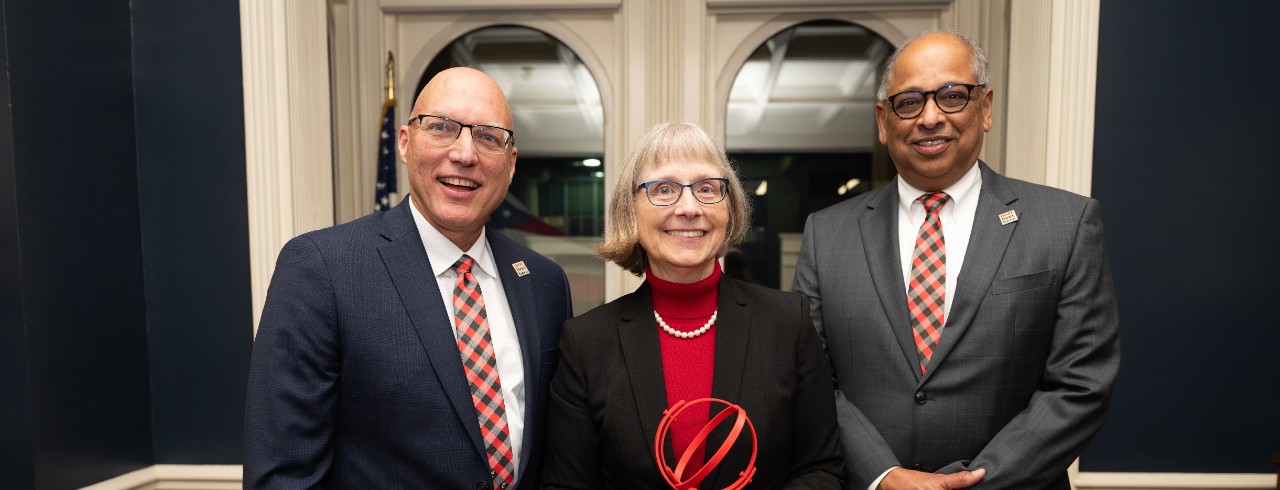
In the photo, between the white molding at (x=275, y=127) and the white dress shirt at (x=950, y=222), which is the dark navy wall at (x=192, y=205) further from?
the white dress shirt at (x=950, y=222)

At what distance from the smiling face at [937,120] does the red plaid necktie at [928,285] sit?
90mm

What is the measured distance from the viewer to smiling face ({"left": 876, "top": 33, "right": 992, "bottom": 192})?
146cm

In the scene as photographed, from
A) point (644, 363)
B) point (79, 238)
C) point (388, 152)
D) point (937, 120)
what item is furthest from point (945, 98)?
point (79, 238)

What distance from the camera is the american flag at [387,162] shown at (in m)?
2.88

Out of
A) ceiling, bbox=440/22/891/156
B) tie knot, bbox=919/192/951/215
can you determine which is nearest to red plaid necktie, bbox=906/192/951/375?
tie knot, bbox=919/192/951/215

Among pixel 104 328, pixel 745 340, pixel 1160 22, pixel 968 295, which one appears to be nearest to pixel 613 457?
pixel 745 340

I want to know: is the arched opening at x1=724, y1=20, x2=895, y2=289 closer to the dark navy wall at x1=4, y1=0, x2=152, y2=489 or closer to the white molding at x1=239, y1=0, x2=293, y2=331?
the white molding at x1=239, y1=0, x2=293, y2=331

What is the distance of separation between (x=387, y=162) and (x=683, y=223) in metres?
1.98

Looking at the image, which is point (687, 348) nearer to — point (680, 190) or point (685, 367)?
point (685, 367)

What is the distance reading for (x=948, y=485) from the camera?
1.39m

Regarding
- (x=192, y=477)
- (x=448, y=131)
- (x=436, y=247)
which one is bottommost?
(x=192, y=477)

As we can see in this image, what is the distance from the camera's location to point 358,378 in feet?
4.33

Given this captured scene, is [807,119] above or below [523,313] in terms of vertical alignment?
above

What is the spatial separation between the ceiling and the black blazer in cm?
166
